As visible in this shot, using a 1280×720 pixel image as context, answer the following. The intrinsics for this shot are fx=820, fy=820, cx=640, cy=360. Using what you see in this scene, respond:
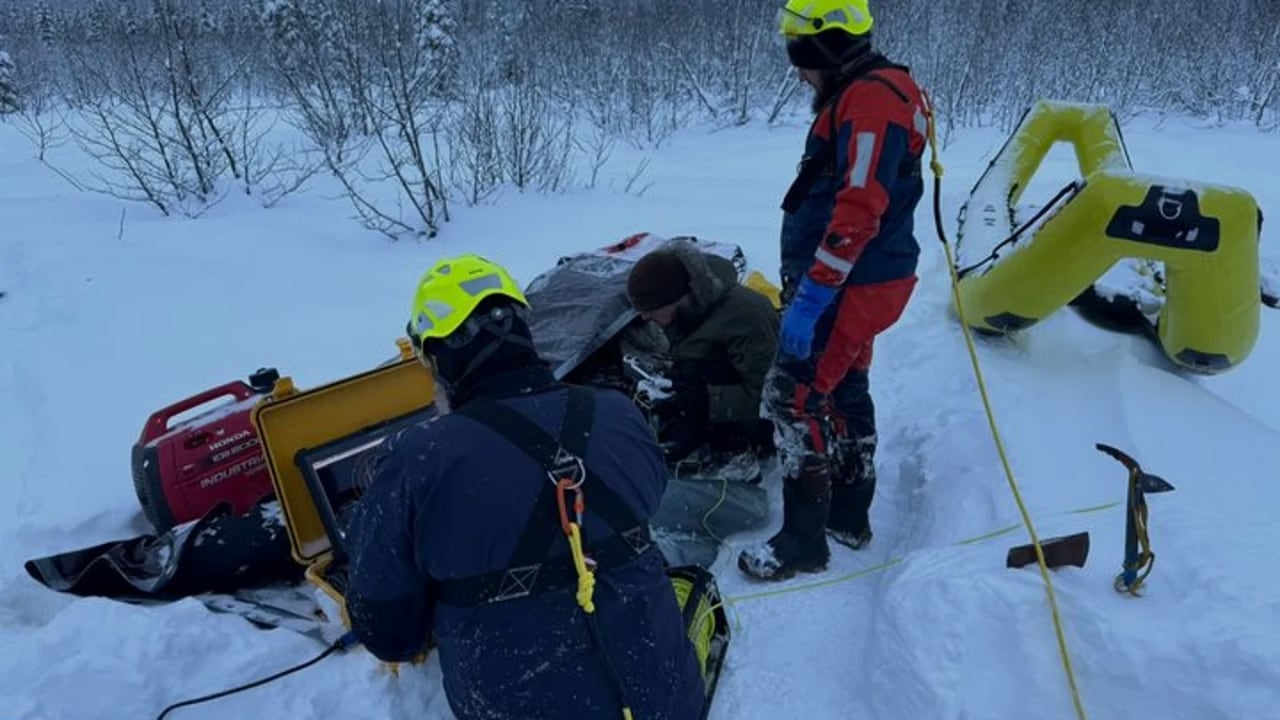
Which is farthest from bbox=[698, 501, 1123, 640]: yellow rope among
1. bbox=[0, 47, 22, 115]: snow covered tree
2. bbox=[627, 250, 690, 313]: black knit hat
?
bbox=[0, 47, 22, 115]: snow covered tree

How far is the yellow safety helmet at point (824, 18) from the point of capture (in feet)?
7.66

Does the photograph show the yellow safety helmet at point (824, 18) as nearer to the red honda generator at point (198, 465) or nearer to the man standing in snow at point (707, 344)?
the man standing in snow at point (707, 344)

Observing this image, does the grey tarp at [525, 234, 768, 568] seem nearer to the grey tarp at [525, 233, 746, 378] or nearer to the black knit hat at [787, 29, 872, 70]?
the grey tarp at [525, 233, 746, 378]

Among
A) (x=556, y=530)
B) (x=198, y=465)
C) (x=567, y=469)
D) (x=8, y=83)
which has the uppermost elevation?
(x=567, y=469)

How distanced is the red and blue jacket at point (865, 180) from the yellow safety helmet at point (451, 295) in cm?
104

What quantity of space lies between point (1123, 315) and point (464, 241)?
4409 millimetres

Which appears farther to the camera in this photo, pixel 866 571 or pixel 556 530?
pixel 866 571

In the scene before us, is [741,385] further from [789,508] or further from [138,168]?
[138,168]

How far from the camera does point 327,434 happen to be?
2.74m

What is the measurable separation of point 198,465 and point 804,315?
7.20 feet

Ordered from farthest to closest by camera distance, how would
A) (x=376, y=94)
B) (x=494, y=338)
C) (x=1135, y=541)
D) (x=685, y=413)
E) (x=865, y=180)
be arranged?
(x=376, y=94) → (x=685, y=413) → (x=865, y=180) → (x=1135, y=541) → (x=494, y=338)

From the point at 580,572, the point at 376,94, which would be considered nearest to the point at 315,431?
the point at 580,572

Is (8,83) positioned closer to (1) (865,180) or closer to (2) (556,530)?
(1) (865,180)

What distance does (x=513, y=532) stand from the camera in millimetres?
1607
